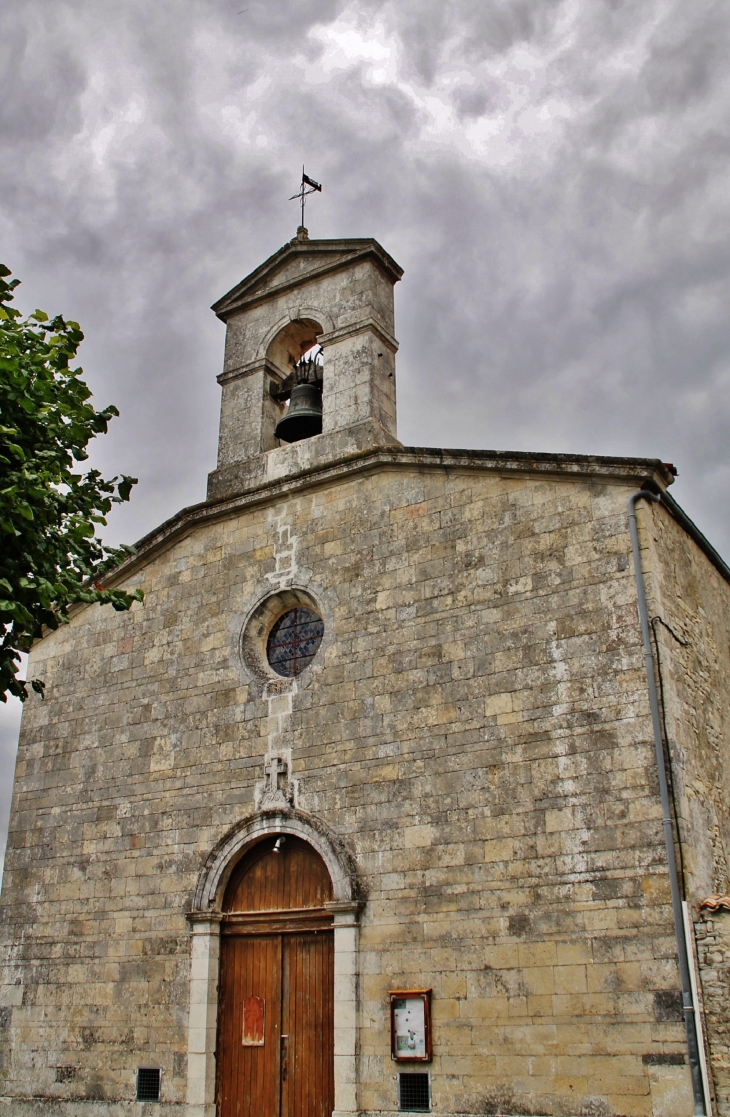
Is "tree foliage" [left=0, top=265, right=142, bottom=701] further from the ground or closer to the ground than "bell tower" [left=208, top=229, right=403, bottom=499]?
closer to the ground

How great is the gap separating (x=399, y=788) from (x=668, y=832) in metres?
2.67

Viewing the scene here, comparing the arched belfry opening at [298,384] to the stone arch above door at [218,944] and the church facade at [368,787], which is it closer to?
the church facade at [368,787]

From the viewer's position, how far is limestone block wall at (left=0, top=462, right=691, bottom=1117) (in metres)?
8.62

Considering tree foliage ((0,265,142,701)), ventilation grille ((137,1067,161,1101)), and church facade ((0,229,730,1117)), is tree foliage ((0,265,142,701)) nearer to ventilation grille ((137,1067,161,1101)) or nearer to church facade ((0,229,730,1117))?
church facade ((0,229,730,1117))

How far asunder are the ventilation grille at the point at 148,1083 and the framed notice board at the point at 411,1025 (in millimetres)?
2819

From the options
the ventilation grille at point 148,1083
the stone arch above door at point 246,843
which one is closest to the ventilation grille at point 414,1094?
the stone arch above door at point 246,843

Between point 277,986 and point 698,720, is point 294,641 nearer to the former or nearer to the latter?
point 277,986

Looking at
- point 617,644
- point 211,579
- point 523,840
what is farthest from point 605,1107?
point 211,579

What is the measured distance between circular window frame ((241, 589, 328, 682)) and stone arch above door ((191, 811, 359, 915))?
1.62 metres

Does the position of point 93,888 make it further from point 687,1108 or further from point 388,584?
point 687,1108

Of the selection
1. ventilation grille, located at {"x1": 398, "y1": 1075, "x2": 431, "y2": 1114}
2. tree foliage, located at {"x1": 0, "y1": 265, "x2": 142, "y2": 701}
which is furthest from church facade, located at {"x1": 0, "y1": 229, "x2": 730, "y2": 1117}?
tree foliage, located at {"x1": 0, "y1": 265, "x2": 142, "y2": 701}

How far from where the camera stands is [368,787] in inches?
401

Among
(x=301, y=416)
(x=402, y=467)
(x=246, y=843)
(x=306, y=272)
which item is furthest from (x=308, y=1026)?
(x=306, y=272)

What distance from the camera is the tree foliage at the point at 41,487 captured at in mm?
7340
